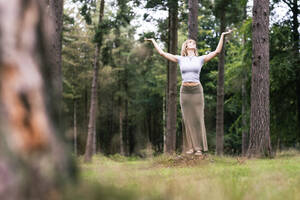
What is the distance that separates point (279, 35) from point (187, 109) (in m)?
10.1

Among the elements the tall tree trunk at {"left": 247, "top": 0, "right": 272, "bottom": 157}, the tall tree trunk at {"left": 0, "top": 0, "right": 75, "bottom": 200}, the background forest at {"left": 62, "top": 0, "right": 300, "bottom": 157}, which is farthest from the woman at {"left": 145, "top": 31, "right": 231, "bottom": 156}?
the tall tree trunk at {"left": 0, "top": 0, "right": 75, "bottom": 200}

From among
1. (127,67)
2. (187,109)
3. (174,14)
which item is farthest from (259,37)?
(127,67)

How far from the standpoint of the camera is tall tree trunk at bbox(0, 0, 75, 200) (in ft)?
5.36

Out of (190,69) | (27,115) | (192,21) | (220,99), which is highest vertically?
(192,21)

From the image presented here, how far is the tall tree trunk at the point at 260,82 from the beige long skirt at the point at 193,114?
1836mm

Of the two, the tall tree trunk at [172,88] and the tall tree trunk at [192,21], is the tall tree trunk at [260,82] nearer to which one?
the tall tree trunk at [192,21]

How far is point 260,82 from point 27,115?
8977mm

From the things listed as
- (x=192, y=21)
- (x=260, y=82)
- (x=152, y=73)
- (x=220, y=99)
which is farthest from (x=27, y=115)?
(x=152, y=73)

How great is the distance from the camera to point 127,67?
37.3 m

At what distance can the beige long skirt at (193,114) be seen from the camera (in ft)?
27.8

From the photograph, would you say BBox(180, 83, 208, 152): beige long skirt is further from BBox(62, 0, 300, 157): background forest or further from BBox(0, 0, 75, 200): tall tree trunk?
BBox(0, 0, 75, 200): tall tree trunk

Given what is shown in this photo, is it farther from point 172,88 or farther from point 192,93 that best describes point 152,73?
point 192,93

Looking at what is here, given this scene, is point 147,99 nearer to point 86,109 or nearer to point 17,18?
point 86,109

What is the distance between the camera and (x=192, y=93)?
8.45 meters
